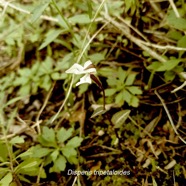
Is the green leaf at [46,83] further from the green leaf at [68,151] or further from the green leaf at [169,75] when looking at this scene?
the green leaf at [169,75]

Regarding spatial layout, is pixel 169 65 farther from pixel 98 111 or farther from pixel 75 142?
pixel 75 142

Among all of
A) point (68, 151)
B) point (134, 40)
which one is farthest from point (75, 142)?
point (134, 40)

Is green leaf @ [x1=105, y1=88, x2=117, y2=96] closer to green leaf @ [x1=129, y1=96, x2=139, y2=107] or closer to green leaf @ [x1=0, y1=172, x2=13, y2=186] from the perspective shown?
green leaf @ [x1=129, y1=96, x2=139, y2=107]

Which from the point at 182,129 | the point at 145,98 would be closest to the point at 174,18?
the point at 145,98

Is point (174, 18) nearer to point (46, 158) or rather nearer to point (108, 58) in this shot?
point (108, 58)

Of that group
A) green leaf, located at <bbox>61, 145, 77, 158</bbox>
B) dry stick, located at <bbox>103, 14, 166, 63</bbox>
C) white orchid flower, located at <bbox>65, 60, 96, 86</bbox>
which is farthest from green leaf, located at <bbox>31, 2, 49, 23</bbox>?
green leaf, located at <bbox>61, 145, 77, 158</bbox>
